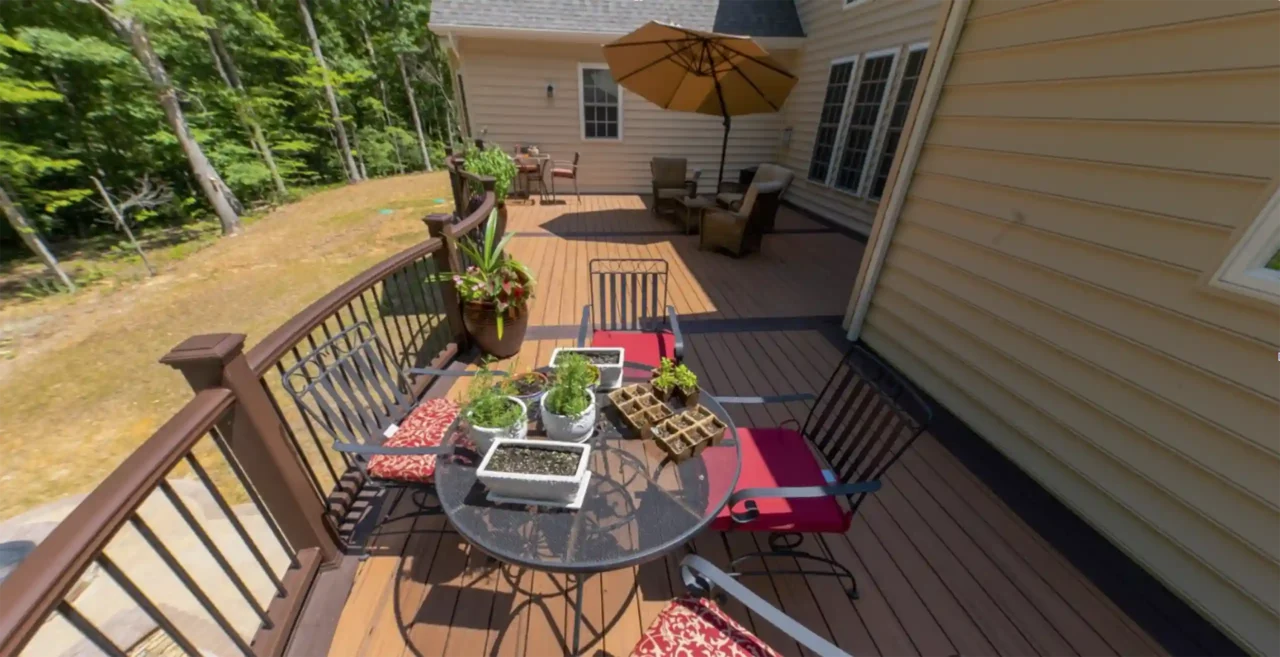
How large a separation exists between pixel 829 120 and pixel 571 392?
7740 mm

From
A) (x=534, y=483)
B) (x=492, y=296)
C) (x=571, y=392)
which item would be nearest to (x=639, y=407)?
(x=571, y=392)

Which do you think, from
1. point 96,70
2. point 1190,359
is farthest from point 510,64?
point 96,70

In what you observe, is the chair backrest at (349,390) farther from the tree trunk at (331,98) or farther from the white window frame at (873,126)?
the tree trunk at (331,98)

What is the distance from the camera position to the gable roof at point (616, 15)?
7258mm

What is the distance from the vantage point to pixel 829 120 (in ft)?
24.1

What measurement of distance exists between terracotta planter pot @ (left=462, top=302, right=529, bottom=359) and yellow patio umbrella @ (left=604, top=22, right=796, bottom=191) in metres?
3.45

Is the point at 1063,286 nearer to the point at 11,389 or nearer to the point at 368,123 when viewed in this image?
the point at 11,389

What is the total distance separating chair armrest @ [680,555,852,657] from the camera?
45.2 inches

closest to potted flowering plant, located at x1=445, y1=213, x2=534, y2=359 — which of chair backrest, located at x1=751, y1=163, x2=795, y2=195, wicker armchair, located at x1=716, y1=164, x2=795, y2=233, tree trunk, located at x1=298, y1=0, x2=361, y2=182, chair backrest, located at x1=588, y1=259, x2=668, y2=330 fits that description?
chair backrest, located at x1=588, y1=259, x2=668, y2=330

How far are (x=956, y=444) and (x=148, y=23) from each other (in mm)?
15349

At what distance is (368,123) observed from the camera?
18859mm

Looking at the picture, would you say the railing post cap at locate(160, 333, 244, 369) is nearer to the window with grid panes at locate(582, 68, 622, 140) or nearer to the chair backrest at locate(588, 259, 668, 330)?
the chair backrest at locate(588, 259, 668, 330)

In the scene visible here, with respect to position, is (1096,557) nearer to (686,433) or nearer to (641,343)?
(686,433)

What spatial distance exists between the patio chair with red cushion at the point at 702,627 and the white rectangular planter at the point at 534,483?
0.43 metres
